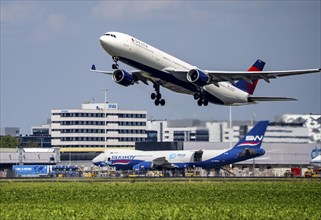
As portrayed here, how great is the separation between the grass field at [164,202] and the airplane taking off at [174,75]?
14549 millimetres

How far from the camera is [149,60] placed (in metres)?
105

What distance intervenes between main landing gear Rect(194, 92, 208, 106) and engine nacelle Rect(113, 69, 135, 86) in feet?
26.4

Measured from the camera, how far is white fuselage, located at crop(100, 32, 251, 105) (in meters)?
103

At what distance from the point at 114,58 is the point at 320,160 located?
77.7 meters

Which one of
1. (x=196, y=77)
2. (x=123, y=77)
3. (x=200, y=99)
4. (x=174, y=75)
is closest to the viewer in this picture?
(x=174, y=75)

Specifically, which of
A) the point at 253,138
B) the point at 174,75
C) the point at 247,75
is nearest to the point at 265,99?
the point at 247,75

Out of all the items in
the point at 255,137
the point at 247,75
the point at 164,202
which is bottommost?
the point at 164,202

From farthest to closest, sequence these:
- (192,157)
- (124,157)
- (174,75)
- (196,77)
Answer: (124,157) < (192,157) < (196,77) < (174,75)

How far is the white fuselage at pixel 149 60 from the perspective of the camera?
4067 inches

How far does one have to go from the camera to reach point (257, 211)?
63.1m

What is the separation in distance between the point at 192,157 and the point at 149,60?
62.3m

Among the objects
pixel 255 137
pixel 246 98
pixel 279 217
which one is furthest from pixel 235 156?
pixel 279 217

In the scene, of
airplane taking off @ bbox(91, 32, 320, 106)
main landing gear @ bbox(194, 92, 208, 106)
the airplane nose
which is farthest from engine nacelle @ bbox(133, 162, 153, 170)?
the airplane nose

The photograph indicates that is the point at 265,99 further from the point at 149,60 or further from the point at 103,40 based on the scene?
the point at 103,40
